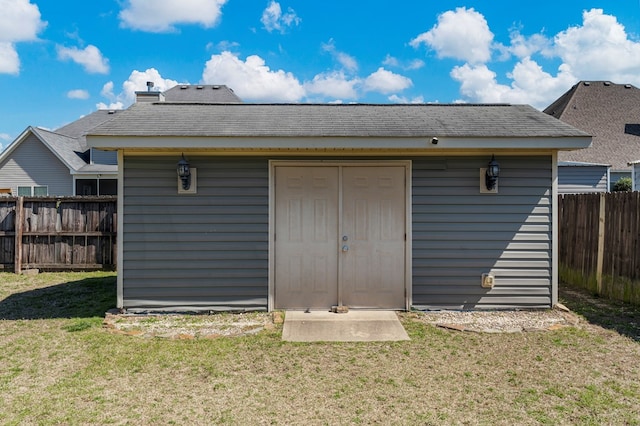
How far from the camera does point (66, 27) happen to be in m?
13.6

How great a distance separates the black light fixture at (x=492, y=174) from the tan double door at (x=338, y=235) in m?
1.08

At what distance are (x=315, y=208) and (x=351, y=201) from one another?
1.63 feet

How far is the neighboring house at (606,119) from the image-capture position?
15055mm

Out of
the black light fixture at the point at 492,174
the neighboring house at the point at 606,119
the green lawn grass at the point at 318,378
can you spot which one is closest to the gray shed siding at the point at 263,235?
the black light fixture at the point at 492,174

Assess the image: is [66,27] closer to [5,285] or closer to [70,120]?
[70,120]

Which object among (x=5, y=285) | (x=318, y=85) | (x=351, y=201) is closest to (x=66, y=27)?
(x=318, y=85)

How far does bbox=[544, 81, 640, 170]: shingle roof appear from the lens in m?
15.2

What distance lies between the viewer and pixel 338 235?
5109 millimetres

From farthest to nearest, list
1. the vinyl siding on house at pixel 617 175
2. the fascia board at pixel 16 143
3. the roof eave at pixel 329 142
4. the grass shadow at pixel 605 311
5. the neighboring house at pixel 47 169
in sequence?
the fascia board at pixel 16 143
the neighboring house at pixel 47 169
the vinyl siding on house at pixel 617 175
the roof eave at pixel 329 142
the grass shadow at pixel 605 311

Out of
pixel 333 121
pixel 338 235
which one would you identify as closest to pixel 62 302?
pixel 338 235

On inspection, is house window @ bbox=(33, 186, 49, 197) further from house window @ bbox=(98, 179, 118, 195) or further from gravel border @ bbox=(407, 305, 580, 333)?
gravel border @ bbox=(407, 305, 580, 333)

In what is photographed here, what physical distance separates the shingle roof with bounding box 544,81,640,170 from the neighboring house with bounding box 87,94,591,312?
456 inches

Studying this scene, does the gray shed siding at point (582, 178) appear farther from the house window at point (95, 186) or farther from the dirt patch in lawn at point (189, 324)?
the house window at point (95, 186)

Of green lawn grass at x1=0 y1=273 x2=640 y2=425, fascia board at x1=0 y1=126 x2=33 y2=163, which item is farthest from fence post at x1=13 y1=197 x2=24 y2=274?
fascia board at x1=0 y1=126 x2=33 y2=163
